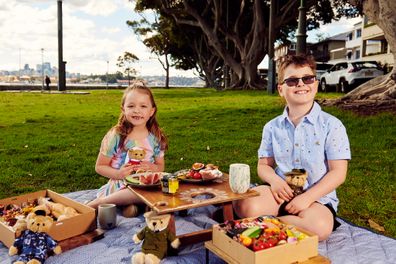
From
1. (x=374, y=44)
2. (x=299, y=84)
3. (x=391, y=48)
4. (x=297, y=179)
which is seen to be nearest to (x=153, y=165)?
(x=297, y=179)

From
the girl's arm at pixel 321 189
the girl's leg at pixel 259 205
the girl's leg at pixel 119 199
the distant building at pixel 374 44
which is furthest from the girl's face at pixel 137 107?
the distant building at pixel 374 44

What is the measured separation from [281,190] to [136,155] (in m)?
1.35

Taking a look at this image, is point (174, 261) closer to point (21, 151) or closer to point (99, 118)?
point (21, 151)

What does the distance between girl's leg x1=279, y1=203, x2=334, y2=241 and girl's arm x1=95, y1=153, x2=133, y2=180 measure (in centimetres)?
140

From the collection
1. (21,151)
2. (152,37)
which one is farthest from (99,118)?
(152,37)

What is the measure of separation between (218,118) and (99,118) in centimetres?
308

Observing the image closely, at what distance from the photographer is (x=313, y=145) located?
137 inches

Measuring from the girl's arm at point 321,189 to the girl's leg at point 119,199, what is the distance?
136 centimetres

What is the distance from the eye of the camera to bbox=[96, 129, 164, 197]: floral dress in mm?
4164

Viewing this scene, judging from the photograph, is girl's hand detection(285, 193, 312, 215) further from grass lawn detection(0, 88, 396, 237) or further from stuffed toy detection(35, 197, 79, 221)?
stuffed toy detection(35, 197, 79, 221)

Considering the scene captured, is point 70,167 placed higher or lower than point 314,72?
lower

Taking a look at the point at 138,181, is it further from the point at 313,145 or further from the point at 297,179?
the point at 313,145

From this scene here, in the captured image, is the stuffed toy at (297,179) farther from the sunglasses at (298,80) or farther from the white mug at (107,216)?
the white mug at (107,216)

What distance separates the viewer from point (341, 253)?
10.6 feet
